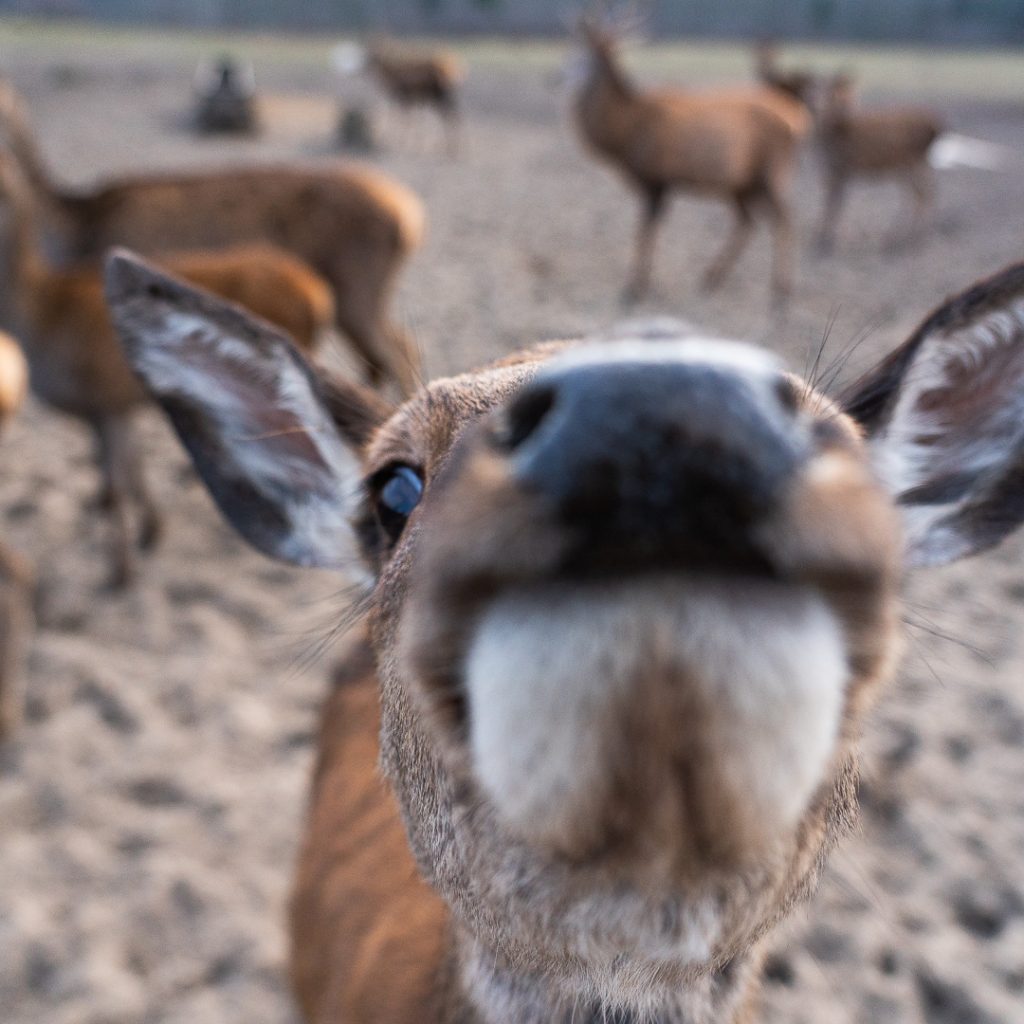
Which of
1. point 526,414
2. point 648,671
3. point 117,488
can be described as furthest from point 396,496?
point 117,488

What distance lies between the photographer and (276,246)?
5645 mm

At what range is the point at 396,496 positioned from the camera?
4.39 ft

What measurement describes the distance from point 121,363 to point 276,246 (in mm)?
1832

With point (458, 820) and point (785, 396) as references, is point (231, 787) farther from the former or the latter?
point (785, 396)

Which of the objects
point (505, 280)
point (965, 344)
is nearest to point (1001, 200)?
point (505, 280)

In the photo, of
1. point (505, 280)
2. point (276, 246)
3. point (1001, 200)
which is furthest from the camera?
point (1001, 200)

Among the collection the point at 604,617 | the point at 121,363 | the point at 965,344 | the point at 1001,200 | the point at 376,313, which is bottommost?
the point at 1001,200

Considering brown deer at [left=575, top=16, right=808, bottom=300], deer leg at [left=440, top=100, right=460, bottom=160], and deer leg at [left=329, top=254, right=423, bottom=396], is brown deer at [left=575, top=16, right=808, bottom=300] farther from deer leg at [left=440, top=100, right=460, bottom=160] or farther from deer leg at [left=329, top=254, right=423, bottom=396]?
deer leg at [left=440, top=100, right=460, bottom=160]

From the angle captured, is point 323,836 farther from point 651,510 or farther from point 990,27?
point 990,27

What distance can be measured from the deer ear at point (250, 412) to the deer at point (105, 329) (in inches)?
97.5

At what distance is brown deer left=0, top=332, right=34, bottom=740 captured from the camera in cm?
340

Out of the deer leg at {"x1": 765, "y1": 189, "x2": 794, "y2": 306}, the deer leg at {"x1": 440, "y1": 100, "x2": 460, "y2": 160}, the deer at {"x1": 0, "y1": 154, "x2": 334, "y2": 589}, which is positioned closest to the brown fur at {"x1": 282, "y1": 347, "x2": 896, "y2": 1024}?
the deer at {"x1": 0, "y1": 154, "x2": 334, "y2": 589}

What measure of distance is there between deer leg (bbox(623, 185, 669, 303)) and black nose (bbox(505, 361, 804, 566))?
8.22 meters

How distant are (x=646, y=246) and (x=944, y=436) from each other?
769 cm
